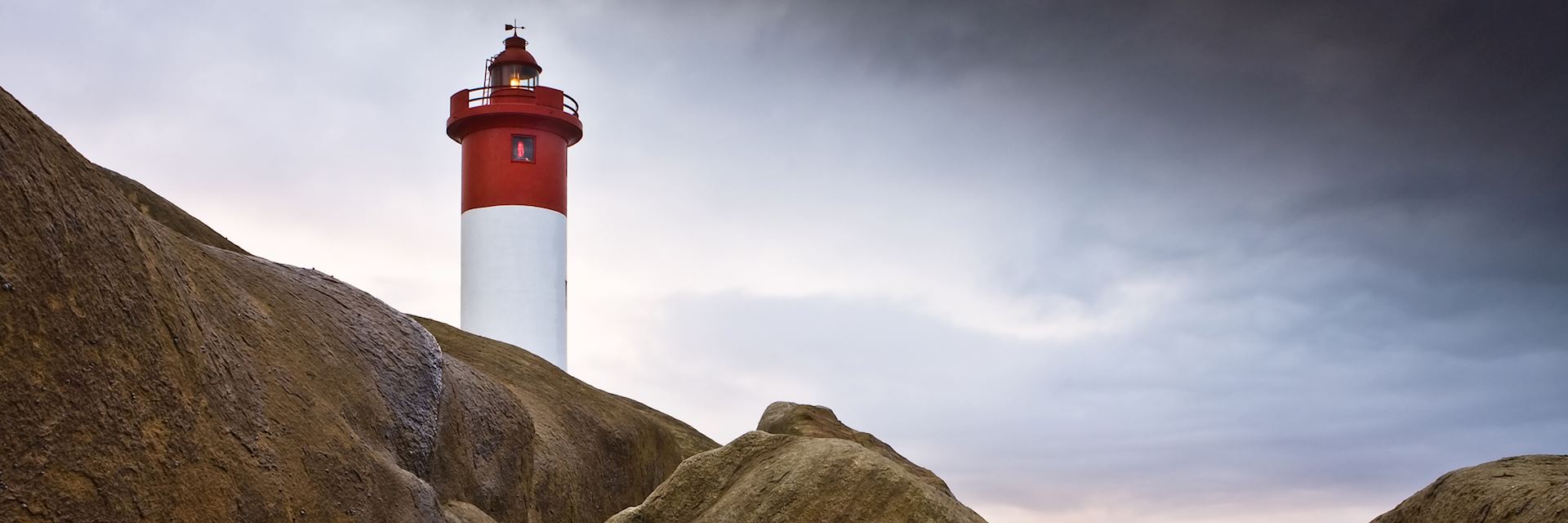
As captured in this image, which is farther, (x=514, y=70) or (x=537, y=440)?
(x=514, y=70)

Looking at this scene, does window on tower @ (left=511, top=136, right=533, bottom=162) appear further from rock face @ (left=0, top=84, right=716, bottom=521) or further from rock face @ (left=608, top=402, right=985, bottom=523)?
rock face @ (left=608, top=402, right=985, bottom=523)

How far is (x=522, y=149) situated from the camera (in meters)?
40.2

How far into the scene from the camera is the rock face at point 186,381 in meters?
7.89

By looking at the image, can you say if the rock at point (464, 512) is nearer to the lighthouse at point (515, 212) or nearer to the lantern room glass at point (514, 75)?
the lighthouse at point (515, 212)

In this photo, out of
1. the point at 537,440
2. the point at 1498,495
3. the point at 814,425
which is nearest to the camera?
the point at 1498,495

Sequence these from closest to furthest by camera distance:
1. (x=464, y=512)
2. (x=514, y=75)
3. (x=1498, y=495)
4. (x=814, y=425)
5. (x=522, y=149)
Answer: (x=1498, y=495)
(x=464, y=512)
(x=814, y=425)
(x=522, y=149)
(x=514, y=75)

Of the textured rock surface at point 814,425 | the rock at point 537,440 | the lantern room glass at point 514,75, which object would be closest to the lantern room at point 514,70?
the lantern room glass at point 514,75

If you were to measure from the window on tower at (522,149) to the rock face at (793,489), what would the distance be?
2629cm

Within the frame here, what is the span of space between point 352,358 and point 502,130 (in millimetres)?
27990

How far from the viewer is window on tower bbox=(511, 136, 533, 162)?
1576 inches

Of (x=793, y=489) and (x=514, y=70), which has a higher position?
(x=514, y=70)

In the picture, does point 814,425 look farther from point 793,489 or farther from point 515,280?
point 515,280

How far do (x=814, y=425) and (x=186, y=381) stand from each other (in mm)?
13016

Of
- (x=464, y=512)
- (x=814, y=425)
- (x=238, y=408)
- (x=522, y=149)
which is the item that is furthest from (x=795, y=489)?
(x=522, y=149)
